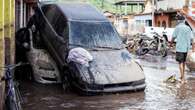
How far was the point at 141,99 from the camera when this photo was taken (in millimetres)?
10242

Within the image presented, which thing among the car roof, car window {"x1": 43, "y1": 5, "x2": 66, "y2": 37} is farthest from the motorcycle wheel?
the car roof

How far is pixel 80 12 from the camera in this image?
12.9m

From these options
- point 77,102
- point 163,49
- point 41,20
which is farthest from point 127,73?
point 163,49

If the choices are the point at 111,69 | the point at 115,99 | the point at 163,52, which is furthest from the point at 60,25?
the point at 163,52

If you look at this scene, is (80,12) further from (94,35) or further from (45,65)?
(45,65)

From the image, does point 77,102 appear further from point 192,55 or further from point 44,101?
point 192,55

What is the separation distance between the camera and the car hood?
1032 centimetres

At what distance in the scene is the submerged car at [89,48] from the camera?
10.4 m

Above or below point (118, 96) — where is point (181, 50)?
above

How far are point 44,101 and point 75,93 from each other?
1141mm

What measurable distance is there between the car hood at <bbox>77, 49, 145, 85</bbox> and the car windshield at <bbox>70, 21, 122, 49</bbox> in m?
0.38

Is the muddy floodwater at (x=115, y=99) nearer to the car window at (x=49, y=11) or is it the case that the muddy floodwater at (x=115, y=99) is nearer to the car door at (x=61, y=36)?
the car door at (x=61, y=36)

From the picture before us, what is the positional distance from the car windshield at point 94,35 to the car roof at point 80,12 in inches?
10.3

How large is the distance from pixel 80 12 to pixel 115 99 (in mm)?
3682
